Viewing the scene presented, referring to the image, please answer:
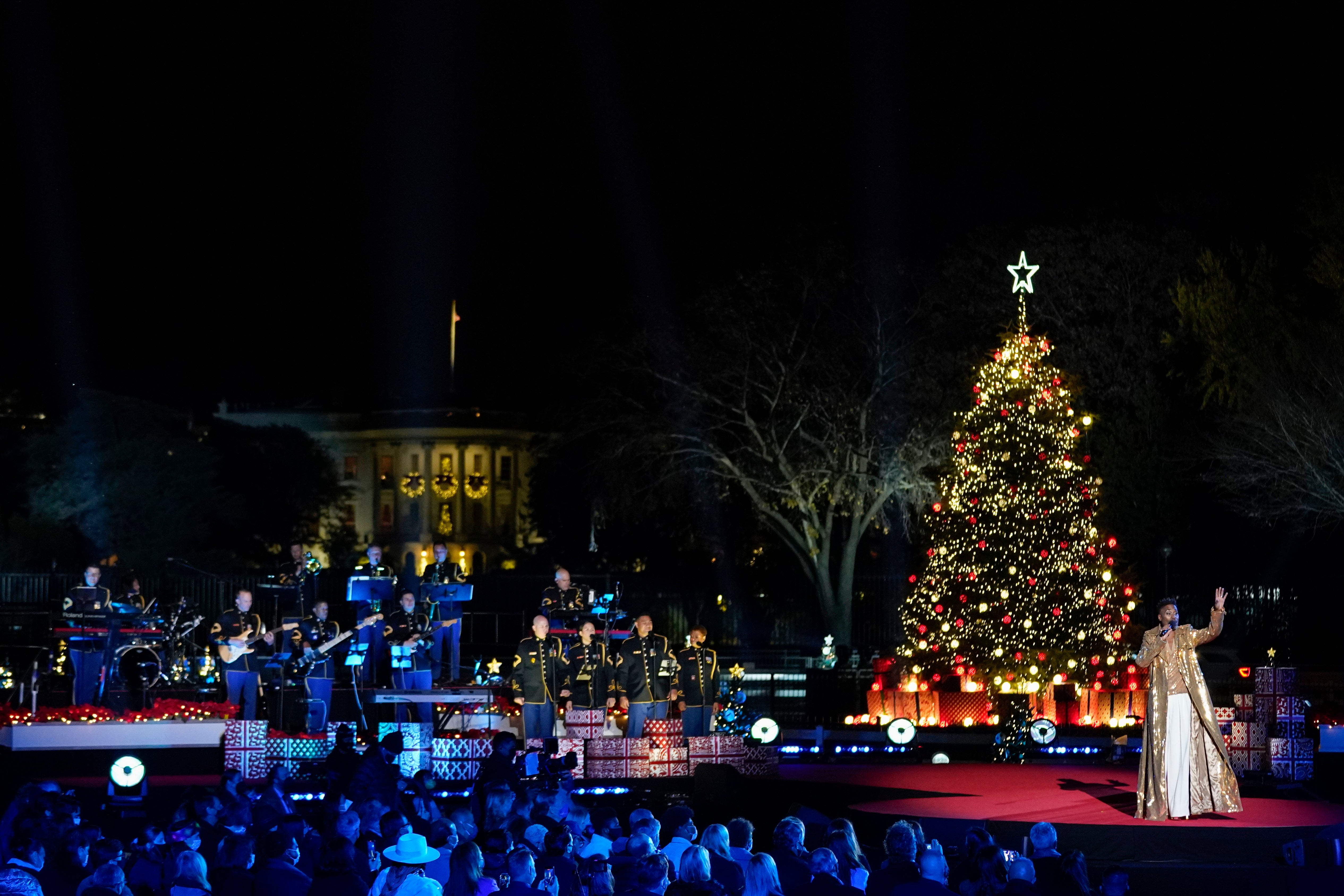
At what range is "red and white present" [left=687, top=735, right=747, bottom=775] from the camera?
20.0 metres

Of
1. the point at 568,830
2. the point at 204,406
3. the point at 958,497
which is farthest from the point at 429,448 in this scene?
the point at 568,830

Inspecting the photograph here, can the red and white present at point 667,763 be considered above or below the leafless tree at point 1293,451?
below

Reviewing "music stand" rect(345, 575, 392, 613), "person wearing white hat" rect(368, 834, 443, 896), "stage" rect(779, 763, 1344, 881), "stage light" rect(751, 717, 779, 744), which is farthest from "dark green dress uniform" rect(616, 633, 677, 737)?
"person wearing white hat" rect(368, 834, 443, 896)

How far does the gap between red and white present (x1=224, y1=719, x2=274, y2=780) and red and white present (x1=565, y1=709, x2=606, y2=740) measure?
10.9 feet

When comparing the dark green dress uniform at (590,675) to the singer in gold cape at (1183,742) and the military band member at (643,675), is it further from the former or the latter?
the singer in gold cape at (1183,742)

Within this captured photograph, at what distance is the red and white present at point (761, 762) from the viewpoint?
2011 centimetres

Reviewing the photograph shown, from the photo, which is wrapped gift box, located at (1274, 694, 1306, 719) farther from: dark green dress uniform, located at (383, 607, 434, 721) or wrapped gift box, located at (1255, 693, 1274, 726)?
dark green dress uniform, located at (383, 607, 434, 721)

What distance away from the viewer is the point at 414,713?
22.6 metres

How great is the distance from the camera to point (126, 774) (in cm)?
1639

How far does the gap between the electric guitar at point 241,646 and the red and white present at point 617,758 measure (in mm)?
4374

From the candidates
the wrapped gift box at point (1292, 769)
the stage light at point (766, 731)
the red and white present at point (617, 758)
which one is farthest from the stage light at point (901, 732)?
the wrapped gift box at point (1292, 769)

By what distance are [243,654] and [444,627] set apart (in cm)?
376

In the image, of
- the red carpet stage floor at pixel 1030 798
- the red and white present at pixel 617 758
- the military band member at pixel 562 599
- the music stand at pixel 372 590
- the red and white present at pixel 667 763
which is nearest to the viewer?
the red carpet stage floor at pixel 1030 798

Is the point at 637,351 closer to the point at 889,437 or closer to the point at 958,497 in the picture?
the point at 889,437
